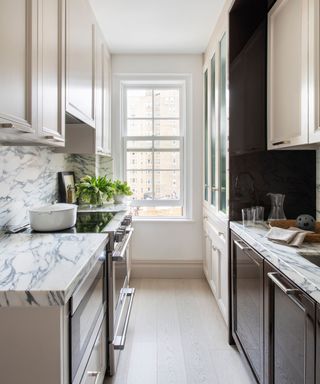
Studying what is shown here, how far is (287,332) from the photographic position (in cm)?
121

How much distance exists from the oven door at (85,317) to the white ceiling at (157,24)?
80.6 inches

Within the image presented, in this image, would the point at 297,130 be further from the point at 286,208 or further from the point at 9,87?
the point at 9,87

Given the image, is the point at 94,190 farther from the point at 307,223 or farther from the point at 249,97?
the point at 307,223

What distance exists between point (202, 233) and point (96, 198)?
1390 mm

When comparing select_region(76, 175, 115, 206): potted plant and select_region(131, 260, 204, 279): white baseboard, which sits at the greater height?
select_region(76, 175, 115, 206): potted plant

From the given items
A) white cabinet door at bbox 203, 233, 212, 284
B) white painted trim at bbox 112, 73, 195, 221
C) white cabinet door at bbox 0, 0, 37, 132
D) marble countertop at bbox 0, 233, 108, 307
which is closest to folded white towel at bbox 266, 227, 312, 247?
marble countertop at bbox 0, 233, 108, 307

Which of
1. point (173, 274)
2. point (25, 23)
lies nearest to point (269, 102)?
point (25, 23)

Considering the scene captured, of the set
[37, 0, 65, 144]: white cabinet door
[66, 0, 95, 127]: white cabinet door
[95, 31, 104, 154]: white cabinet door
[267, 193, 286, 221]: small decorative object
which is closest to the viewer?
[37, 0, 65, 144]: white cabinet door

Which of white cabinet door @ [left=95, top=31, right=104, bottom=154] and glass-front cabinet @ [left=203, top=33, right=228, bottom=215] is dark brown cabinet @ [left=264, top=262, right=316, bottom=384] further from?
white cabinet door @ [left=95, top=31, right=104, bottom=154]

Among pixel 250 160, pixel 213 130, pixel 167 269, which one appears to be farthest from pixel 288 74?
pixel 167 269

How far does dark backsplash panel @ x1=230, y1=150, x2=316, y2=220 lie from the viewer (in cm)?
211

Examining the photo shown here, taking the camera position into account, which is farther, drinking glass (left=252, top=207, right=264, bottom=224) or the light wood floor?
drinking glass (left=252, top=207, right=264, bottom=224)

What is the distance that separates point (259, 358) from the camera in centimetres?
154

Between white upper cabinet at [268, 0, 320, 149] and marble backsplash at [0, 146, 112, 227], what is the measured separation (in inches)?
64.8
